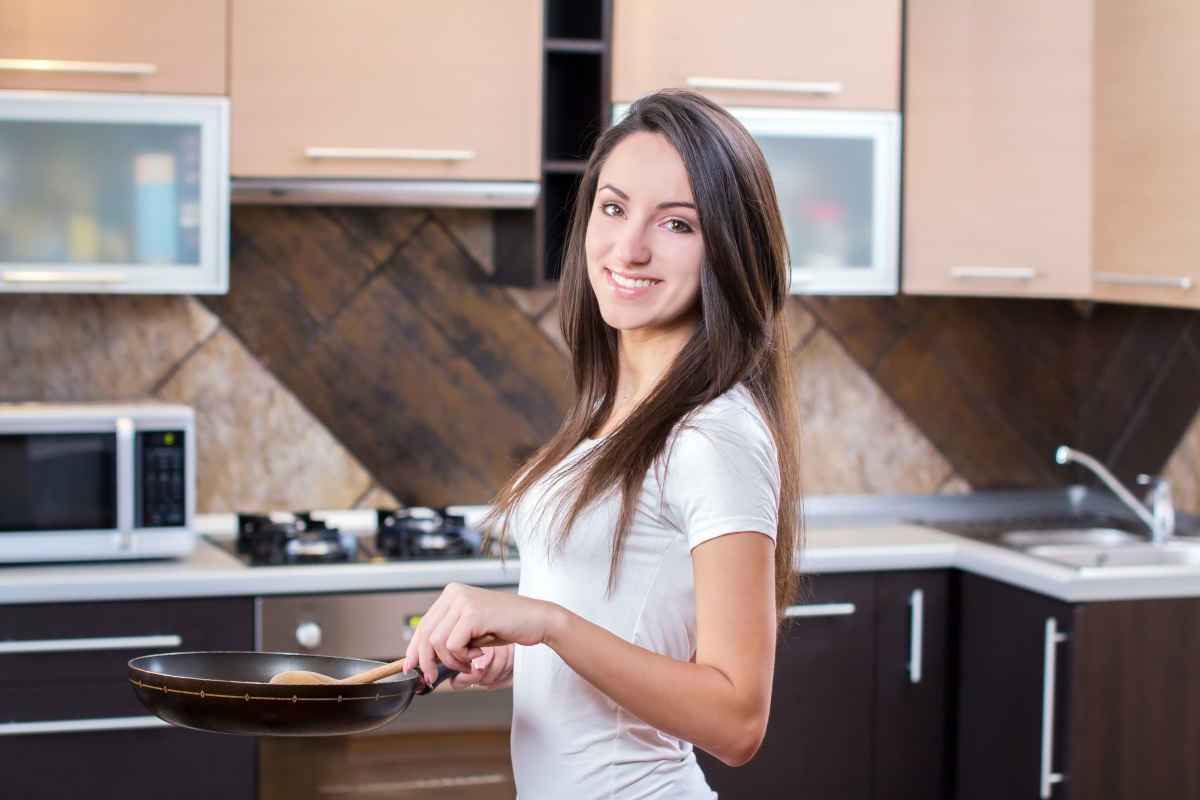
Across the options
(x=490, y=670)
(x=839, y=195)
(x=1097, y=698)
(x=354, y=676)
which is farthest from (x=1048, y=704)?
(x=354, y=676)

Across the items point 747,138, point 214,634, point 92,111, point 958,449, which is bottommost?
point 214,634

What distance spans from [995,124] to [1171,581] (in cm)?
103

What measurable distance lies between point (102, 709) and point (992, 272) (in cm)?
196

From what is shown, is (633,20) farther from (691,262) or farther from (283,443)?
(691,262)

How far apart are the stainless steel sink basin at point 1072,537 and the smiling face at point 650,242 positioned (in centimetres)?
202

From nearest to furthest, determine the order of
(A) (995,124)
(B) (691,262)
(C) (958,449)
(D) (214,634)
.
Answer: (B) (691,262), (D) (214,634), (A) (995,124), (C) (958,449)

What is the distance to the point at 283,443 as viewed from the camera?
3195 millimetres

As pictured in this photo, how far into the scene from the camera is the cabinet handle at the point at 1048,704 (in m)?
2.71

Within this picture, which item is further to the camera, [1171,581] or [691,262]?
[1171,581]

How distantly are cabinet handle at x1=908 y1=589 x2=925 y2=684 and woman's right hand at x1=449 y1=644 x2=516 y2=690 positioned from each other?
5.32 ft

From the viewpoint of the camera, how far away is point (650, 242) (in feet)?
4.40

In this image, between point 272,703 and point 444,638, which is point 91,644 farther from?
point 444,638

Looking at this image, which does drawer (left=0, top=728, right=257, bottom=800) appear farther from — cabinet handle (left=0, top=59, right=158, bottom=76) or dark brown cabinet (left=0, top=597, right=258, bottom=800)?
cabinet handle (left=0, top=59, right=158, bottom=76)

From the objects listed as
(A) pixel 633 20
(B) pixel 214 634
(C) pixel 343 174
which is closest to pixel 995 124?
(A) pixel 633 20
